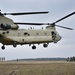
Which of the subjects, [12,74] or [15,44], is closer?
[12,74]

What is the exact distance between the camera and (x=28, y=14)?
42.9 metres

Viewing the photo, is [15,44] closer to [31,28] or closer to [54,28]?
[31,28]

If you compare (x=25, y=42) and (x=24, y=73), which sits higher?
(x=25, y=42)

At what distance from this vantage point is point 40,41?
6072 cm

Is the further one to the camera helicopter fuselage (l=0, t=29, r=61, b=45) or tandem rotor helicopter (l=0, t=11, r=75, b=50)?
helicopter fuselage (l=0, t=29, r=61, b=45)

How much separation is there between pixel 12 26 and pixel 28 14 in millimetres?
10435

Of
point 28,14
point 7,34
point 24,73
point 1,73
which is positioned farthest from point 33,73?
point 28,14

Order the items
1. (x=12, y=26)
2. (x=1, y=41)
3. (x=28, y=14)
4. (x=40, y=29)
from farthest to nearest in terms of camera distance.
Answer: (x=40, y=29) < (x=1, y=41) < (x=12, y=26) < (x=28, y=14)

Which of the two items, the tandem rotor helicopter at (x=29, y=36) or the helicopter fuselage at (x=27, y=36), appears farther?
the helicopter fuselage at (x=27, y=36)

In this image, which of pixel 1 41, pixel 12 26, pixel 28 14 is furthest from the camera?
pixel 1 41

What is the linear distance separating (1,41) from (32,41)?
6.22 meters

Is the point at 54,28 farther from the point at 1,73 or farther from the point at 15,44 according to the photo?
the point at 1,73

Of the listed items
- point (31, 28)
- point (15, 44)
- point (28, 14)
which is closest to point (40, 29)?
point (31, 28)

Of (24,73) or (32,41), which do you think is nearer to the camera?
(24,73)
